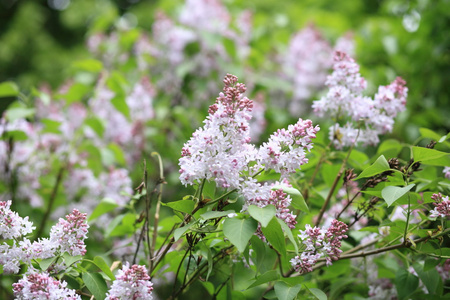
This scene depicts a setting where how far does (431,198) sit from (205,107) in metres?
2.37

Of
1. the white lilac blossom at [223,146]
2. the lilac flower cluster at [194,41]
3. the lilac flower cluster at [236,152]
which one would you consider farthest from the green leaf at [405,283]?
the lilac flower cluster at [194,41]

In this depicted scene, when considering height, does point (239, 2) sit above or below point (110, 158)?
above

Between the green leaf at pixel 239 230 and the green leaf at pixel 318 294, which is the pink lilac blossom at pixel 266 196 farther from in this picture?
the green leaf at pixel 318 294

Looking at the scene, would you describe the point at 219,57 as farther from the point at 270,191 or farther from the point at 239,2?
the point at 270,191

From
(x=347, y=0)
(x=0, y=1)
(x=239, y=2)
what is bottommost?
(x=239, y=2)

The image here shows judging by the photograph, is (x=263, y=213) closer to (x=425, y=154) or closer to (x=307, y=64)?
(x=425, y=154)

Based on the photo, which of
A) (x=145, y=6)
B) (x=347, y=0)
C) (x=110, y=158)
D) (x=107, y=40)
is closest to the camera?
(x=110, y=158)

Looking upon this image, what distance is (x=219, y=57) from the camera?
136 inches

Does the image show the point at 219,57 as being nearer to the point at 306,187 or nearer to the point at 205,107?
the point at 205,107

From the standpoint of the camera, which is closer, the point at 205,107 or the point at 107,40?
the point at 205,107

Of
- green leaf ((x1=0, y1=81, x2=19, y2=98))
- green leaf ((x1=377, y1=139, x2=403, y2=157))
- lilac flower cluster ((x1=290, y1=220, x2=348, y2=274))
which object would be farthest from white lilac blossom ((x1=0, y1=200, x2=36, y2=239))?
green leaf ((x1=0, y1=81, x2=19, y2=98))

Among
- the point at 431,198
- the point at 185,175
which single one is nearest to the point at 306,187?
the point at 431,198

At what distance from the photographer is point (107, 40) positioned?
159 inches

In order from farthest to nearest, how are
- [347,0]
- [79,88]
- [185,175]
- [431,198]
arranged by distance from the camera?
[347,0] → [79,88] → [431,198] → [185,175]
